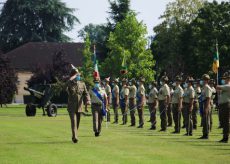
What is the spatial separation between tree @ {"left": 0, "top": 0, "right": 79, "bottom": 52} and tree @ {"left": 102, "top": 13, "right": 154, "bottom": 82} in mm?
27884

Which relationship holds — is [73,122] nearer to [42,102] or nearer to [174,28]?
[42,102]

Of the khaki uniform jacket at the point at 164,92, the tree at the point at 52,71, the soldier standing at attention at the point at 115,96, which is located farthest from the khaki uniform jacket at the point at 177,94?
the tree at the point at 52,71

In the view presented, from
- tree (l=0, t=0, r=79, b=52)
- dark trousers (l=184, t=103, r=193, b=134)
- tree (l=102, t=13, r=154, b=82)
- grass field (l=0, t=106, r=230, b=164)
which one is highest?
tree (l=0, t=0, r=79, b=52)

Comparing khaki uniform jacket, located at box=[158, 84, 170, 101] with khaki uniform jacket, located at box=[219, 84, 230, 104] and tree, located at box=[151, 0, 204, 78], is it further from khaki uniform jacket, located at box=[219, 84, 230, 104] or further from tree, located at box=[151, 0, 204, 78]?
tree, located at box=[151, 0, 204, 78]

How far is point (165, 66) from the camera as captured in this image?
92.2 metres

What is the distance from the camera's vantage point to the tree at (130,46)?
7869 cm

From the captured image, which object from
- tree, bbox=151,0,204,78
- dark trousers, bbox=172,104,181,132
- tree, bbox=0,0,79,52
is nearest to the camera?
dark trousers, bbox=172,104,181,132

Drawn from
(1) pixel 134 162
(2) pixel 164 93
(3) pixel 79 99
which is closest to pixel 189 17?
(2) pixel 164 93

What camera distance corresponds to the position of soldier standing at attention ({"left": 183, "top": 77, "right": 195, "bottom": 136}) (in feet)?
80.6

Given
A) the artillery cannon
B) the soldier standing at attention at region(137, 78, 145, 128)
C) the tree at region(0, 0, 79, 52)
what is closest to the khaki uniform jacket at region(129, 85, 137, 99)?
the soldier standing at attention at region(137, 78, 145, 128)

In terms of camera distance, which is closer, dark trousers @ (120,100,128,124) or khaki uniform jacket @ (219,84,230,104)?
khaki uniform jacket @ (219,84,230,104)

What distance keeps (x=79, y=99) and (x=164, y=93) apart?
7544 millimetres

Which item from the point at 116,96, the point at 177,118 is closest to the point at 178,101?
the point at 177,118

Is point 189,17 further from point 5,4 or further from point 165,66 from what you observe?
point 5,4
